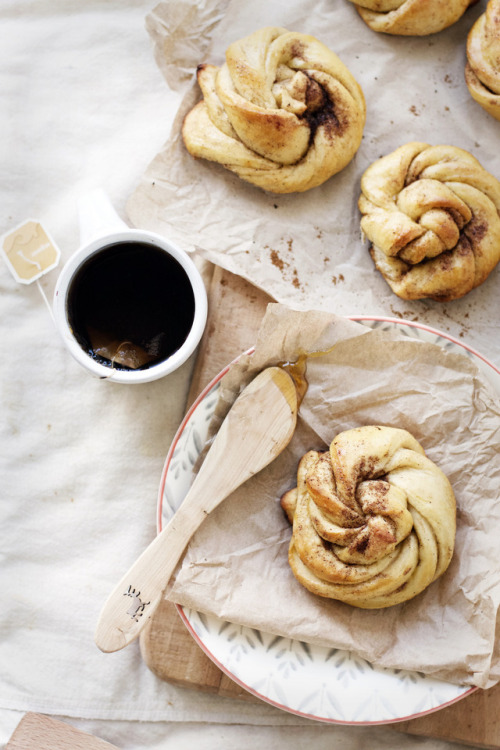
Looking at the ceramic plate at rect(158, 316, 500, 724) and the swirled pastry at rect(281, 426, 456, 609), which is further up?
the swirled pastry at rect(281, 426, 456, 609)

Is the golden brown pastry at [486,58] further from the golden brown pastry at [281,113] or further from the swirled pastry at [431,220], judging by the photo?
the golden brown pastry at [281,113]

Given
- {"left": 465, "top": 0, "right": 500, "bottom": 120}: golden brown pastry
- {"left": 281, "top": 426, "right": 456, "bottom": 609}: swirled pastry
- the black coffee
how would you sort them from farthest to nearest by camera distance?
{"left": 465, "top": 0, "right": 500, "bottom": 120}: golden brown pastry < the black coffee < {"left": 281, "top": 426, "right": 456, "bottom": 609}: swirled pastry

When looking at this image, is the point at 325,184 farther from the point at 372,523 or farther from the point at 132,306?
the point at 372,523

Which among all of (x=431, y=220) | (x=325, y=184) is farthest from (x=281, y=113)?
(x=431, y=220)

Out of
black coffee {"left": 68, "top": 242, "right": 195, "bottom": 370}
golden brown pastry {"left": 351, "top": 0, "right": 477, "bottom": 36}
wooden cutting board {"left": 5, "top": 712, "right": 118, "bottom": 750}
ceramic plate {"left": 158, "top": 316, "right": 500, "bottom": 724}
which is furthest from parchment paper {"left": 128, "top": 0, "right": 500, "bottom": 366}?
wooden cutting board {"left": 5, "top": 712, "right": 118, "bottom": 750}

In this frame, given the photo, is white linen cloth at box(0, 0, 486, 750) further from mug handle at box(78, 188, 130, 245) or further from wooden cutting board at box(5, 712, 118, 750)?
mug handle at box(78, 188, 130, 245)
